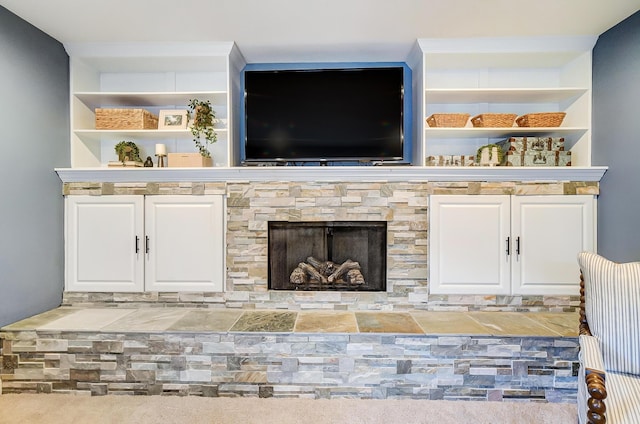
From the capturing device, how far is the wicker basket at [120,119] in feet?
8.82

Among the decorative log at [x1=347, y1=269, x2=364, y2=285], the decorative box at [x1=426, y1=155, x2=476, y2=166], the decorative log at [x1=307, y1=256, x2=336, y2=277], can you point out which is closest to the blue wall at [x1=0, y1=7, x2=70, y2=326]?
the decorative log at [x1=307, y1=256, x2=336, y2=277]

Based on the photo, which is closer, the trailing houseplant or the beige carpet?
the beige carpet

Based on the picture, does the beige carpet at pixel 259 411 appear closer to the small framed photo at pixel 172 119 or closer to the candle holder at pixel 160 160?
the candle holder at pixel 160 160

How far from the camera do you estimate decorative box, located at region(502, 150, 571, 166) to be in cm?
262

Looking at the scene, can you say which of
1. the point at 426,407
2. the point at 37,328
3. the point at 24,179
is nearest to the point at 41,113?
the point at 24,179

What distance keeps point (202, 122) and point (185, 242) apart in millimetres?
971

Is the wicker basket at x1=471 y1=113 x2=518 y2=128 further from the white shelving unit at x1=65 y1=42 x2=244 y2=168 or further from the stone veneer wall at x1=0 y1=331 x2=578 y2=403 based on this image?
the white shelving unit at x1=65 y1=42 x2=244 y2=168

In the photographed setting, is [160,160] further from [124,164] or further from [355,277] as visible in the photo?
[355,277]

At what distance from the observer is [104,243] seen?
268 cm

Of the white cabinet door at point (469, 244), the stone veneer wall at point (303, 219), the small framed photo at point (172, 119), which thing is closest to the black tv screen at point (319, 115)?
the stone veneer wall at point (303, 219)

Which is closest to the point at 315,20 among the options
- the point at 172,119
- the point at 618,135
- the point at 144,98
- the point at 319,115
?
the point at 319,115

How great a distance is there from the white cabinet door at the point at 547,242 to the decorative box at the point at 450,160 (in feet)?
1.49

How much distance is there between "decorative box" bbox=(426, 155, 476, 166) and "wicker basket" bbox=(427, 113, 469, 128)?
9.8 inches

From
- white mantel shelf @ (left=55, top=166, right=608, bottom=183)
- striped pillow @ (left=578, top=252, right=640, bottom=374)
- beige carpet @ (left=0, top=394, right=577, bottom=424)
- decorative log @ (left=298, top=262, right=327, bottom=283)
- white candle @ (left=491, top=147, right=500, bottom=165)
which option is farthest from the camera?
decorative log @ (left=298, top=262, right=327, bottom=283)
